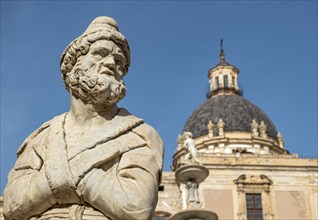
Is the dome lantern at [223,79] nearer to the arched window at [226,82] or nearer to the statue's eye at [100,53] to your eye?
the arched window at [226,82]

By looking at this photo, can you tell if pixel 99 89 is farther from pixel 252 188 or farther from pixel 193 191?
pixel 252 188

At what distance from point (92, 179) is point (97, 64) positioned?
1.81 feet

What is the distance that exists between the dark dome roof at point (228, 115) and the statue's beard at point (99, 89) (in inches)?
1415

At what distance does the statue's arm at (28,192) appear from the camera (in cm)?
292

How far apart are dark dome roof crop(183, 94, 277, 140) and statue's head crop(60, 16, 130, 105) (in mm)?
35855

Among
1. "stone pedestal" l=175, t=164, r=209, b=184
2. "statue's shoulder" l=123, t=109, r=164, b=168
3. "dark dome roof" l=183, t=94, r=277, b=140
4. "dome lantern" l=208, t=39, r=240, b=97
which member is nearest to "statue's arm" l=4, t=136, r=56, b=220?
"statue's shoulder" l=123, t=109, r=164, b=168

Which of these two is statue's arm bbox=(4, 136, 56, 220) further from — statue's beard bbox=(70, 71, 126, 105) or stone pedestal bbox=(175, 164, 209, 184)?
stone pedestal bbox=(175, 164, 209, 184)

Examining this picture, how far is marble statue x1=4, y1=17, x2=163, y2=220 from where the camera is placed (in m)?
2.89

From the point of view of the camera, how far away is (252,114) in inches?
1602

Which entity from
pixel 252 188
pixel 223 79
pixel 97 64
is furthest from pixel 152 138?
pixel 223 79

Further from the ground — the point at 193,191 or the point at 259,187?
the point at 259,187

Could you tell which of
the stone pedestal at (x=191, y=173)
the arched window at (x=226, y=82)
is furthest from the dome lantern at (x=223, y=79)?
the stone pedestal at (x=191, y=173)

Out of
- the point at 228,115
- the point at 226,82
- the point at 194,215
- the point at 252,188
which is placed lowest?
the point at 194,215

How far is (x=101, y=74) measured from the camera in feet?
10.2
